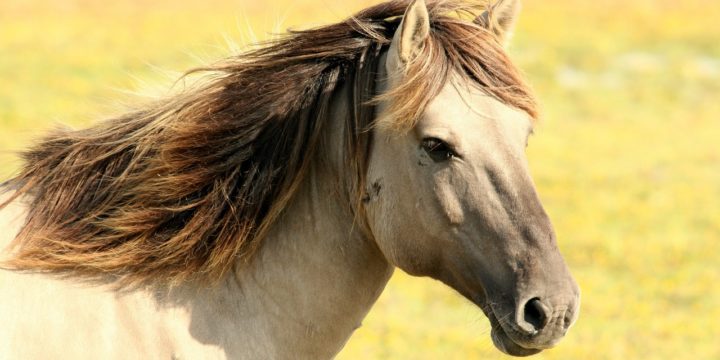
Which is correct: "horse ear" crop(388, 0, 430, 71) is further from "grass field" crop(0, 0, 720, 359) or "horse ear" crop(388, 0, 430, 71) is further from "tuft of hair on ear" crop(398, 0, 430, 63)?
"grass field" crop(0, 0, 720, 359)

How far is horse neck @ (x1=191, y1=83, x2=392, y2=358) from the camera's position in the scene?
378cm

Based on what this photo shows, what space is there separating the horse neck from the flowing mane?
0.07 m

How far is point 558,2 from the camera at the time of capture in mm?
33938

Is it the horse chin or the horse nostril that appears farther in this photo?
the horse chin

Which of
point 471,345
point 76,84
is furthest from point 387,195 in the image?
point 76,84

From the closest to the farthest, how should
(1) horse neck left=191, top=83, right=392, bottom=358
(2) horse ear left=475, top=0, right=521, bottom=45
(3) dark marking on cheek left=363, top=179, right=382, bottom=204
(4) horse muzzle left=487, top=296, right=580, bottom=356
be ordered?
1. (4) horse muzzle left=487, top=296, right=580, bottom=356
2. (3) dark marking on cheek left=363, top=179, right=382, bottom=204
3. (1) horse neck left=191, top=83, right=392, bottom=358
4. (2) horse ear left=475, top=0, right=521, bottom=45

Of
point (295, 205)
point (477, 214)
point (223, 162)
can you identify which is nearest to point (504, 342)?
point (477, 214)

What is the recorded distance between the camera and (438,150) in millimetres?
3508

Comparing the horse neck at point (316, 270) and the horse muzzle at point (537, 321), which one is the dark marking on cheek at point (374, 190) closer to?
the horse neck at point (316, 270)

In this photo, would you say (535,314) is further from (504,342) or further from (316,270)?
(316,270)

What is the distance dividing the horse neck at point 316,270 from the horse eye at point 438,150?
390mm

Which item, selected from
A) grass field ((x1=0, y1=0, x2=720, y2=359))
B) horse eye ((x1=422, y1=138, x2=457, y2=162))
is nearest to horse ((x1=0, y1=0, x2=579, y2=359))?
horse eye ((x1=422, y1=138, x2=457, y2=162))

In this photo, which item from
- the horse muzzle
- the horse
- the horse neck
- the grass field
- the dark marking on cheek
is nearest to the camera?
the horse muzzle

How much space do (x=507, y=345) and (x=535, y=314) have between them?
17 centimetres
